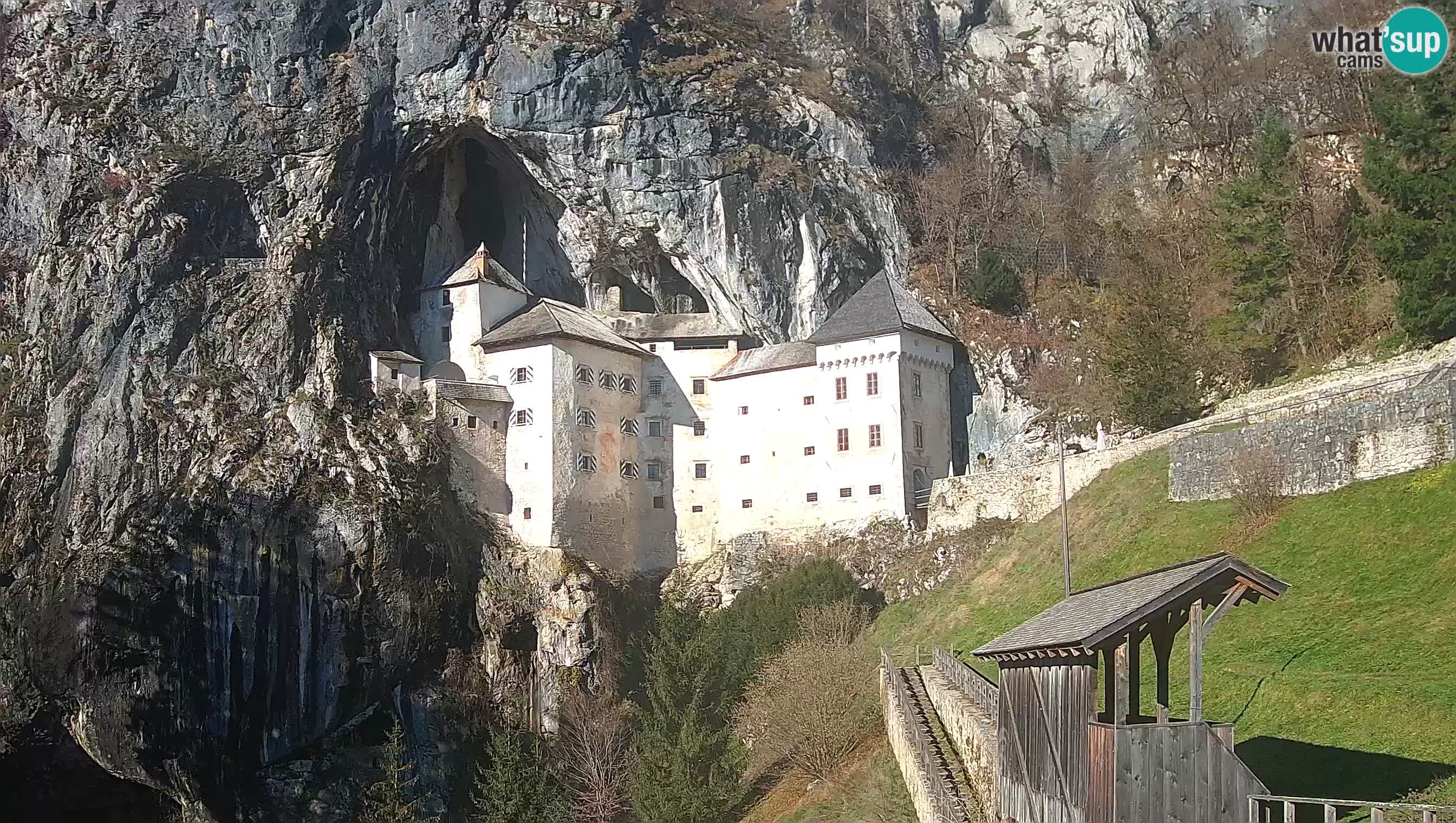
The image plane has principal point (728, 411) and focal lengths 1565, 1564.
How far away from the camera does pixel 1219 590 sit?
1938 centimetres

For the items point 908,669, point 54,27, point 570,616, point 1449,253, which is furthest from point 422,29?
point 1449,253

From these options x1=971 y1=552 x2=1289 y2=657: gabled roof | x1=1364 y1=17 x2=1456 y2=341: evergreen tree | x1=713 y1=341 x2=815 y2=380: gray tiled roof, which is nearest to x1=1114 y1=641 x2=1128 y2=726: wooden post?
x1=971 y1=552 x2=1289 y2=657: gabled roof

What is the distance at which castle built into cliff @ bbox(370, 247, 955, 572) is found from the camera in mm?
53094

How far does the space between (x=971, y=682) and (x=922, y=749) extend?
2193mm

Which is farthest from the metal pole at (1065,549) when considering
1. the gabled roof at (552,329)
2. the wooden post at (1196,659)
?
the gabled roof at (552,329)

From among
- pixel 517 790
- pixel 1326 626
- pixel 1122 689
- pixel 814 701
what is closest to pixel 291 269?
pixel 517 790

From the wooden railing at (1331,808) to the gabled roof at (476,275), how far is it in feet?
139

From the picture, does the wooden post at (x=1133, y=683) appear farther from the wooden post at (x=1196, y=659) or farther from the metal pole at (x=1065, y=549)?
the metal pole at (x=1065, y=549)

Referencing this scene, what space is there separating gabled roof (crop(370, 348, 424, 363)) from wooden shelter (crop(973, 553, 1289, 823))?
37.8 meters

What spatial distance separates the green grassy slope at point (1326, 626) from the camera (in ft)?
68.1

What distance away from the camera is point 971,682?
31.8 m

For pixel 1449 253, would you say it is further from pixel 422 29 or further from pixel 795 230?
pixel 422 29

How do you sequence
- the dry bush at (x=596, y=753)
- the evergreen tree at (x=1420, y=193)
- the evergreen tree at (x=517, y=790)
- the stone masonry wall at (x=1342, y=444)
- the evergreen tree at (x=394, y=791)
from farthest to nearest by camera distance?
1. the dry bush at (x=596, y=753)
2. the evergreen tree at (x=517, y=790)
3. the evergreen tree at (x=394, y=791)
4. the evergreen tree at (x=1420, y=193)
5. the stone masonry wall at (x=1342, y=444)

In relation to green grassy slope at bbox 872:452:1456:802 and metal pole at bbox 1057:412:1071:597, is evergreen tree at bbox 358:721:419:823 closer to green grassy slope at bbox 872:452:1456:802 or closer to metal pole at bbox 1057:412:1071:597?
green grassy slope at bbox 872:452:1456:802
